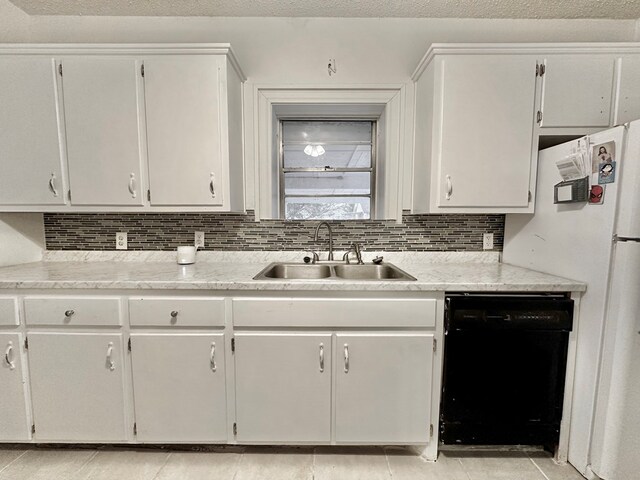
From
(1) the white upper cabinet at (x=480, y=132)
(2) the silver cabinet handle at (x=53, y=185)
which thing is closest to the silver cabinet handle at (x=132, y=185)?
(2) the silver cabinet handle at (x=53, y=185)

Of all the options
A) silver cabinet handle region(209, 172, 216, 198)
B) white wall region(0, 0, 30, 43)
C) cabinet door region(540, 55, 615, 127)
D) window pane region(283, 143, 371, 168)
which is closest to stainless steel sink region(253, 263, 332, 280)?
silver cabinet handle region(209, 172, 216, 198)

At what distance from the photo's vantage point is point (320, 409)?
1479mm

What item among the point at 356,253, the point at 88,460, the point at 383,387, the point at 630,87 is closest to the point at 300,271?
the point at 356,253

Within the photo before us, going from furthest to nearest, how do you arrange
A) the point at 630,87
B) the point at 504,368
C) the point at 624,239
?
the point at 630,87 → the point at 504,368 → the point at 624,239

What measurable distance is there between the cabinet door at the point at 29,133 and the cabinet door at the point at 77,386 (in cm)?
84

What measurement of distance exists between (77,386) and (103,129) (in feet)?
4.51

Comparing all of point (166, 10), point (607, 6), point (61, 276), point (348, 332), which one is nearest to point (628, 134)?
point (607, 6)

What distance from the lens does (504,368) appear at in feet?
4.68

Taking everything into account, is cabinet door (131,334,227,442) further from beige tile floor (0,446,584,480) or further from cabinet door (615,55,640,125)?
cabinet door (615,55,640,125)

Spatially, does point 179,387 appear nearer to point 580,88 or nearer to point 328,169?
point 328,169

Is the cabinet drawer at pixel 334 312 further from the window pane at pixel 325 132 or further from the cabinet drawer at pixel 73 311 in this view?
the window pane at pixel 325 132

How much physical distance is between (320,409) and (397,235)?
1.18 m

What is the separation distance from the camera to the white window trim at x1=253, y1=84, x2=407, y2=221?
1.93 meters

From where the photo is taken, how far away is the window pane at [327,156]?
2.13 metres
